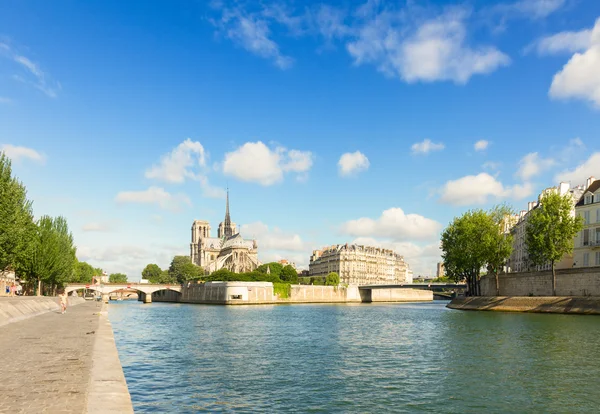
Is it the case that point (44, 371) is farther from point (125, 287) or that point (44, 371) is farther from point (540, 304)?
point (125, 287)

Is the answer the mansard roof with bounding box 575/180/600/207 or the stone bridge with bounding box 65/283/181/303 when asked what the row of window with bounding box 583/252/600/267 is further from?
the stone bridge with bounding box 65/283/181/303

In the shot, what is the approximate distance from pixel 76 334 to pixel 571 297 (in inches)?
2138

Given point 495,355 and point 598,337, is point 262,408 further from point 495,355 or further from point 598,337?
point 598,337

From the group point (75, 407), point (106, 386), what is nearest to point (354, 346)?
point (106, 386)

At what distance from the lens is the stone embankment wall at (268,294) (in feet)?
389

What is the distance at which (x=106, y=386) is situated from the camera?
1375 centimetres

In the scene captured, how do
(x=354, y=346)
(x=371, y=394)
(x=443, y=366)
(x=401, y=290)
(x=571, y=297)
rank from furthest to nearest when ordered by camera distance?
(x=401, y=290), (x=571, y=297), (x=354, y=346), (x=443, y=366), (x=371, y=394)

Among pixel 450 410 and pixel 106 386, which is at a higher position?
pixel 106 386

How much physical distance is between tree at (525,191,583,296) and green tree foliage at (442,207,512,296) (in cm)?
953

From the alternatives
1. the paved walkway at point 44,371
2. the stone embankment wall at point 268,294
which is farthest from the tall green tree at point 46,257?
the paved walkway at point 44,371

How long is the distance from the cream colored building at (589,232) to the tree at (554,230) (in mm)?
2840

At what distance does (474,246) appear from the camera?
7838 cm

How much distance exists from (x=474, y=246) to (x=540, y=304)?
16.7 meters

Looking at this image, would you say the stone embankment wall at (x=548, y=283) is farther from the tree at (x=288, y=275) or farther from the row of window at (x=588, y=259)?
the tree at (x=288, y=275)
